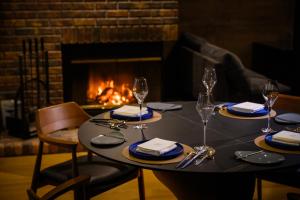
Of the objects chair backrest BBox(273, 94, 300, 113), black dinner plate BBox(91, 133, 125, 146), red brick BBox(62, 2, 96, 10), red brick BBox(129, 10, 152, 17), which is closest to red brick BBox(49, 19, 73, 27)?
red brick BBox(62, 2, 96, 10)

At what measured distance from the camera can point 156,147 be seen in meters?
2.26

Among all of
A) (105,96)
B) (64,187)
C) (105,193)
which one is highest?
(64,187)

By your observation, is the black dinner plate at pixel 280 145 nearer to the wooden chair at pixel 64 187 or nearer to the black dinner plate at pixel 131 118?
the black dinner plate at pixel 131 118

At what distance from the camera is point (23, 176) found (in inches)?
157

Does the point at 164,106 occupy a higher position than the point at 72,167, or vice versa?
the point at 164,106

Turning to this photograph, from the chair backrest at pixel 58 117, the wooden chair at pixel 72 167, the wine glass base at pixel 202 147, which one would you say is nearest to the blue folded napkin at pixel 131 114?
the wooden chair at pixel 72 167

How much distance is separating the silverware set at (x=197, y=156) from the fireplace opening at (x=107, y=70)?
2.91 metres

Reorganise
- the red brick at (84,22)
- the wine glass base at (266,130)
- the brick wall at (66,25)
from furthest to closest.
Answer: the red brick at (84,22), the brick wall at (66,25), the wine glass base at (266,130)

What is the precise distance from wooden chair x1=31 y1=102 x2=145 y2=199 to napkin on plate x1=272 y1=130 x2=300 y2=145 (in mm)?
847

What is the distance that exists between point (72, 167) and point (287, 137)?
1.10m

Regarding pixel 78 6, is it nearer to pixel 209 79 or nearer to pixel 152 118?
pixel 209 79

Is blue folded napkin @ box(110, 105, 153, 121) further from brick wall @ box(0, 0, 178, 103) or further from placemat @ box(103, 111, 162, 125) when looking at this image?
brick wall @ box(0, 0, 178, 103)

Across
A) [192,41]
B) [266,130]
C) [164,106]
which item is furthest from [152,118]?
[192,41]

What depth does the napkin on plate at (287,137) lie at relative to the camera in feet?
7.66
